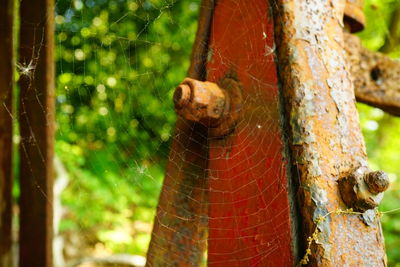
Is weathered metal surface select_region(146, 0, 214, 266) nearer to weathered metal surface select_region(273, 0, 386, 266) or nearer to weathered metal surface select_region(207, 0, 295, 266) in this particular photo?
weathered metal surface select_region(207, 0, 295, 266)

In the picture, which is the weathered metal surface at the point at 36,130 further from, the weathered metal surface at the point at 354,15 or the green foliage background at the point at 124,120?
the green foliage background at the point at 124,120

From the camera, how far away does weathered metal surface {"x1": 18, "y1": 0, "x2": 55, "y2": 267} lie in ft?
5.36

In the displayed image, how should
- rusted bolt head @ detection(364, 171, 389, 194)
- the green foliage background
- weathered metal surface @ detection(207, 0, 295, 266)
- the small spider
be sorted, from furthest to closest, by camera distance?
the green foliage background < the small spider < weathered metal surface @ detection(207, 0, 295, 266) < rusted bolt head @ detection(364, 171, 389, 194)

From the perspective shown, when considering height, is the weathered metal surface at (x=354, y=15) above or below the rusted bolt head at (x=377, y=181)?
above

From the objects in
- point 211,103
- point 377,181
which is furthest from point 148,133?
point 377,181

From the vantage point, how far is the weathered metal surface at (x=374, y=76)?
1472 millimetres

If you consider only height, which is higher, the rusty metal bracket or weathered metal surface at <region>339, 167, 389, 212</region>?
the rusty metal bracket

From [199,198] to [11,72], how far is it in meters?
1.01

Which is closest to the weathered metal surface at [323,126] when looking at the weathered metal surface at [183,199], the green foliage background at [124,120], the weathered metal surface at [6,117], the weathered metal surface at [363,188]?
the weathered metal surface at [363,188]

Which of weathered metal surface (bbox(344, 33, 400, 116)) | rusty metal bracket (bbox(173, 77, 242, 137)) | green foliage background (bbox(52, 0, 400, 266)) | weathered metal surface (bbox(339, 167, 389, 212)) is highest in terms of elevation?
green foliage background (bbox(52, 0, 400, 266))

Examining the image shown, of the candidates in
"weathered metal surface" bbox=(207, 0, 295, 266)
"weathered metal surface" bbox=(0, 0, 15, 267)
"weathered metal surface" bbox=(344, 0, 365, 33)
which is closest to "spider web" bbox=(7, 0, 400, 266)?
"weathered metal surface" bbox=(207, 0, 295, 266)

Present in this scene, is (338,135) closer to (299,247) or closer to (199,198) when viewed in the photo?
(299,247)

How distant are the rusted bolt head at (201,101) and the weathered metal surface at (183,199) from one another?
0.35 ft

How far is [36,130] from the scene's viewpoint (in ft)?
5.59
